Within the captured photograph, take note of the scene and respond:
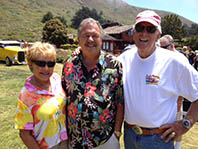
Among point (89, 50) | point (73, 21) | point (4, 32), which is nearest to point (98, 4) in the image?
point (73, 21)

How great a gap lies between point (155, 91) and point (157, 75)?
18 centimetres

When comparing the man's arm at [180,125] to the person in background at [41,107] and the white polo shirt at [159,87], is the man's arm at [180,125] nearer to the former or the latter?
the white polo shirt at [159,87]

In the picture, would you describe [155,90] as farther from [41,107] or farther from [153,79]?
[41,107]

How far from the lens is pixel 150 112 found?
1821mm

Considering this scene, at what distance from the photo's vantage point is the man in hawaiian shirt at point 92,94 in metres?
1.90

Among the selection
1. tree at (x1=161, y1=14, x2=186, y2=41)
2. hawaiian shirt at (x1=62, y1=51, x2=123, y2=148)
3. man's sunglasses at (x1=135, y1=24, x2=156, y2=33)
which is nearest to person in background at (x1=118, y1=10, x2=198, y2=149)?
man's sunglasses at (x1=135, y1=24, x2=156, y2=33)

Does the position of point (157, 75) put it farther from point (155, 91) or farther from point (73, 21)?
point (73, 21)

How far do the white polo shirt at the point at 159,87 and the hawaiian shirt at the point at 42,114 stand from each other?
868mm

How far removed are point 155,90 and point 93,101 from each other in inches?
27.6

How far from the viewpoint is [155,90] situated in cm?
181

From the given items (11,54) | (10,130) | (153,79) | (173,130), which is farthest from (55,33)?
(173,130)

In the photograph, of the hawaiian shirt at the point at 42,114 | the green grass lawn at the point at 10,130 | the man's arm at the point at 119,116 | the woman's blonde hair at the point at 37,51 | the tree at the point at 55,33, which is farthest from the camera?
the tree at the point at 55,33

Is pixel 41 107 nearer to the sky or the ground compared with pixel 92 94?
nearer to the ground

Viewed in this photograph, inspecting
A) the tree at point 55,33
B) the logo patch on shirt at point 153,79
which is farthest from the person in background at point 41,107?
the tree at point 55,33
